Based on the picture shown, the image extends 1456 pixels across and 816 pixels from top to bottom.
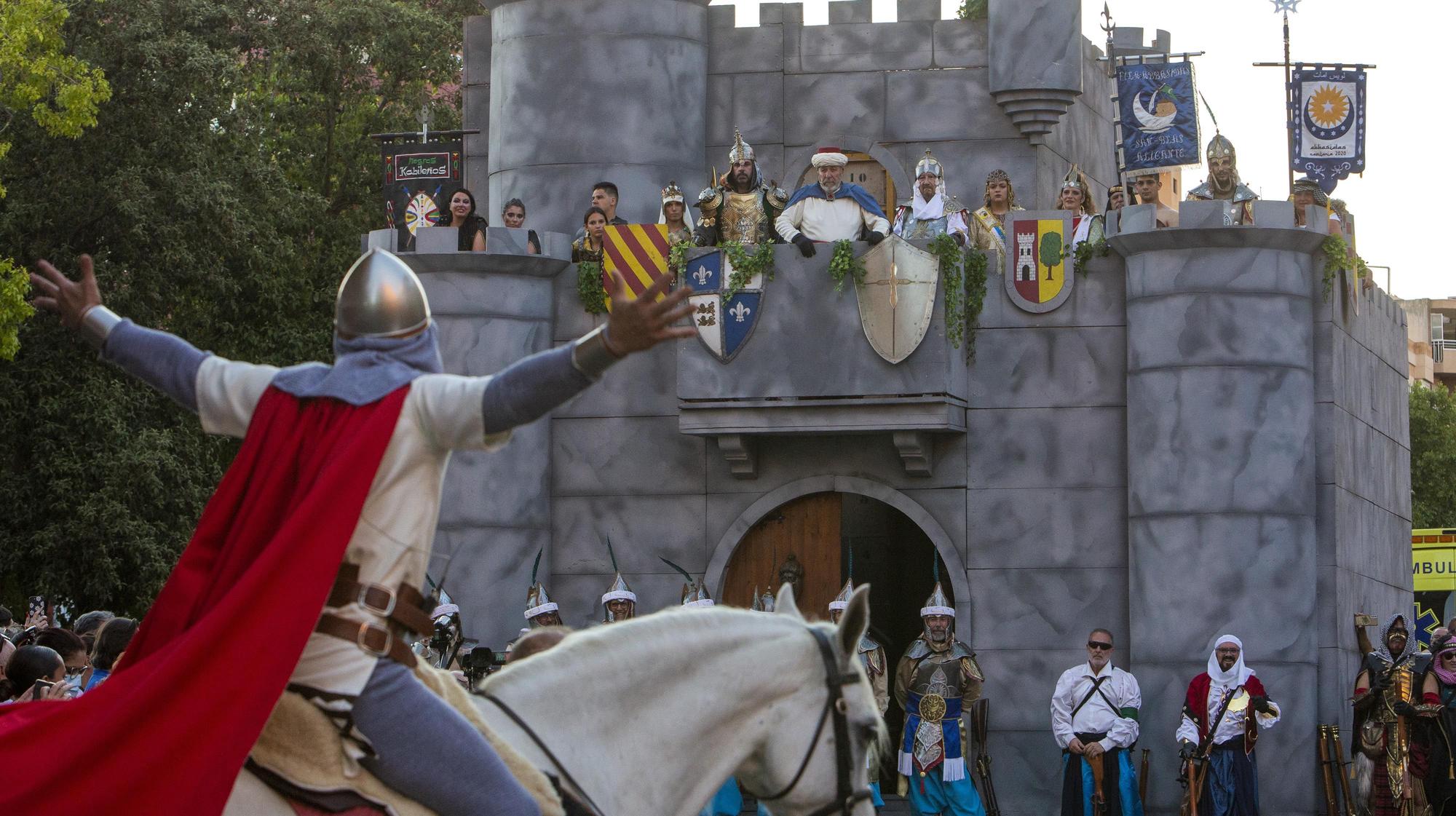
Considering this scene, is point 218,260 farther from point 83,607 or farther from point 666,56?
point 666,56

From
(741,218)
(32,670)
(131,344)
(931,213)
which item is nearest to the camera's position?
(131,344)

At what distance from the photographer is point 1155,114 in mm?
21031

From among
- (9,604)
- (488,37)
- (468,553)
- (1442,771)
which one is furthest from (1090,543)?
(9,604)

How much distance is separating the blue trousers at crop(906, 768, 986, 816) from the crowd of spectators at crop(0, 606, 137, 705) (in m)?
7.01

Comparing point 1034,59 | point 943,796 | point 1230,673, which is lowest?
point 943,796

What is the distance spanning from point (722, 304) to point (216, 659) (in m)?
13.9

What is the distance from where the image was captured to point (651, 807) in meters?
5.66

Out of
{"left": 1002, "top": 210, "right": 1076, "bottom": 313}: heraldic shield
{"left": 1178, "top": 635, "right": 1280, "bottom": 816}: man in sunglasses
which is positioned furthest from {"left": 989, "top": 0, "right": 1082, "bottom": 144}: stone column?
{"left": 1178, "top": 635, "right": 1280, "bottom": 816}: man in sunglasses

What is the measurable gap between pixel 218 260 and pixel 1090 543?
45.5ft

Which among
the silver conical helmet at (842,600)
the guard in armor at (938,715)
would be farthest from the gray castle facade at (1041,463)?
the guard in armor at (938,715)

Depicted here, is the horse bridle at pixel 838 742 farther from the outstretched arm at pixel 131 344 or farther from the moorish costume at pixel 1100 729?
the moorish costume at pixel 1100 729

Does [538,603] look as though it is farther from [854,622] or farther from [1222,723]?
[854,622]

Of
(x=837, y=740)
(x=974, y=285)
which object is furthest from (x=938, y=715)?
(x=837, y=740)

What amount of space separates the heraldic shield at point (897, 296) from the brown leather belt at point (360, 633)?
533 inches
